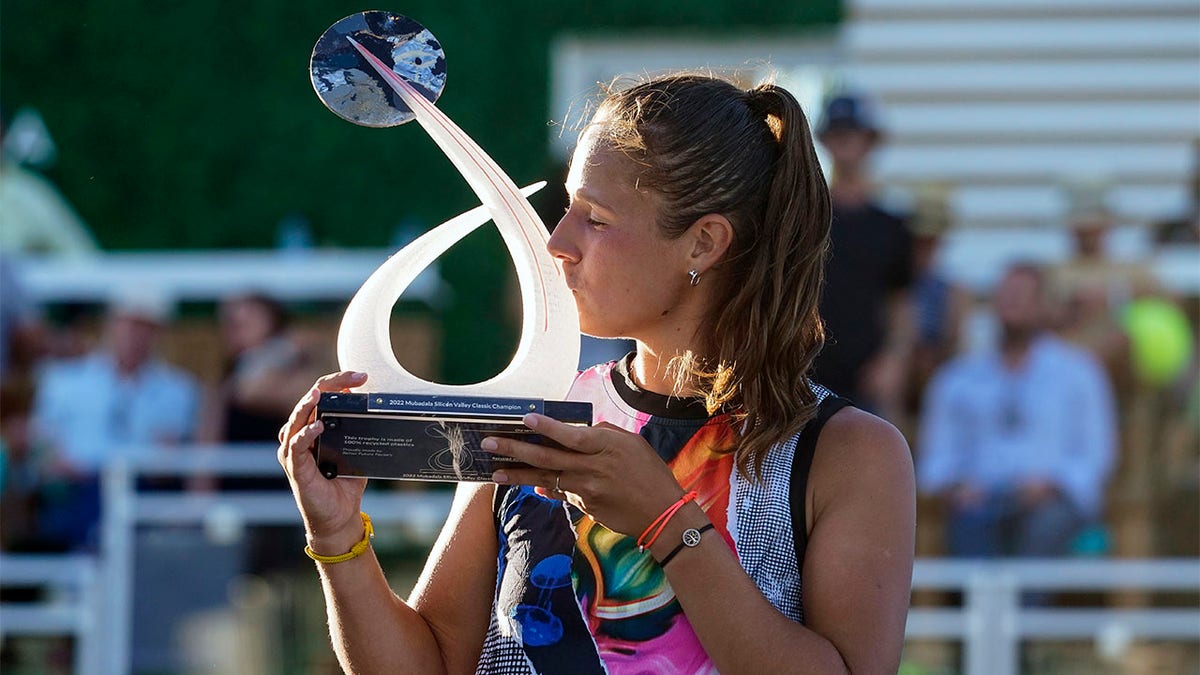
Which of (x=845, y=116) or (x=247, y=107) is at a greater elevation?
(x=845, y=116)

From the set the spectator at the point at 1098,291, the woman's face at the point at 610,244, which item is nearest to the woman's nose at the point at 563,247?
the woman's face at the point at 610,244

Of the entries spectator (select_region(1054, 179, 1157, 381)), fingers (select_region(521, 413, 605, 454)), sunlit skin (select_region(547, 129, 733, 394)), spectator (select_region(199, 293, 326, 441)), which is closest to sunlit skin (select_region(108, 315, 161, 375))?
spectator (select_region(199, 293, 326, 441))

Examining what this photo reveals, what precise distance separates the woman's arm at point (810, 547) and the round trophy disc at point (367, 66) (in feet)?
1.77

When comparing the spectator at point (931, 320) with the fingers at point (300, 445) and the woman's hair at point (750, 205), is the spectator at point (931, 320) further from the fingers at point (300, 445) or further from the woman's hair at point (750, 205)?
the fingers at point (300, 445)

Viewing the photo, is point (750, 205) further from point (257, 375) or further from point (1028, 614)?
point (257, 375)

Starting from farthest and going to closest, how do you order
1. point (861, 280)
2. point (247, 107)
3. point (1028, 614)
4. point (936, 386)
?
point (247, 107) < point (936, 386) < point (861, 280) < point (1028, 614)

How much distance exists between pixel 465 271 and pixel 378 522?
330cm

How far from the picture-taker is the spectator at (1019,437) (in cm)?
638

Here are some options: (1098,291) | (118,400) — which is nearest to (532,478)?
(1098,291)

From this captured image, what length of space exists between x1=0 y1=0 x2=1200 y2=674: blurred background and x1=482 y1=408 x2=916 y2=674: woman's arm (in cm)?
355

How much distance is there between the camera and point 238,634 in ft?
20.3

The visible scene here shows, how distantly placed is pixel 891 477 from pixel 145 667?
4569 millimetres

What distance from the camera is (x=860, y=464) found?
221 cm

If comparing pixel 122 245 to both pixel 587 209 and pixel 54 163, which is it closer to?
pixel 54 163
